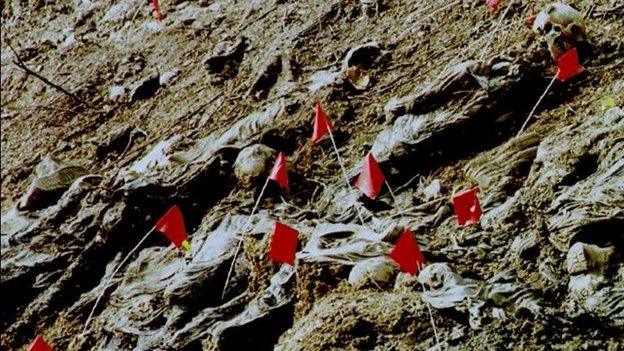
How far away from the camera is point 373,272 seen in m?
2.50

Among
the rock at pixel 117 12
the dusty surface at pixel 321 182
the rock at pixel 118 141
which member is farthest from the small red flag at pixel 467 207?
the rock at pixel 117 12

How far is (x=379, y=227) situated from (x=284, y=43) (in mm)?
1932

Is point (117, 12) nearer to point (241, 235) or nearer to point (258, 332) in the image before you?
point (241, 235)

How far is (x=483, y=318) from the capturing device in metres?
2.07

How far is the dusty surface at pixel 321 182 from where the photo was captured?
2.22 meters

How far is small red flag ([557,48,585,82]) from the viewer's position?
10.1 feet

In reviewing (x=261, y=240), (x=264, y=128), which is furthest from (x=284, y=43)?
(x=261, y=240)

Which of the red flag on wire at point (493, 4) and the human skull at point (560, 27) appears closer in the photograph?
→ the human skull at point (560, 27)

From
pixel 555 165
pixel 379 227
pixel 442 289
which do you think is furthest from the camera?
pixel 379 227

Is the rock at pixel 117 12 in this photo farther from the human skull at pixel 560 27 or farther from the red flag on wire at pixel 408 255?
the red flag on wire at pixel 408 255

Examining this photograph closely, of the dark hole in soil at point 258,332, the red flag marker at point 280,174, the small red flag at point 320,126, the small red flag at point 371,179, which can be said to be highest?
the small red flag at point 320,126

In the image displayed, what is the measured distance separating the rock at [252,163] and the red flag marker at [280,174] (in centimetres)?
10

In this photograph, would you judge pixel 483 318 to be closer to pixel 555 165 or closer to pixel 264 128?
pixel 555 165

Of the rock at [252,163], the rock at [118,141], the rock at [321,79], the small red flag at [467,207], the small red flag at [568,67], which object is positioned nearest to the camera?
the small red flag at [467,207]
